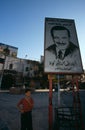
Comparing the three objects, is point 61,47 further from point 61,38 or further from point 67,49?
point 61,38

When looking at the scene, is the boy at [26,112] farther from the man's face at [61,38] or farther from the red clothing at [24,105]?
the man's face at [61,38]

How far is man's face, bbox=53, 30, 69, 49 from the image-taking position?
4098mm

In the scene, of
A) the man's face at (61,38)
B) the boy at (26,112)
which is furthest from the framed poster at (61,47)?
the boy at (26,112)

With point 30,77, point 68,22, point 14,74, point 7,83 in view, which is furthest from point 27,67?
point 68,22

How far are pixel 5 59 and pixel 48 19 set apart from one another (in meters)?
28.9

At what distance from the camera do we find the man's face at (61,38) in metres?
4.10

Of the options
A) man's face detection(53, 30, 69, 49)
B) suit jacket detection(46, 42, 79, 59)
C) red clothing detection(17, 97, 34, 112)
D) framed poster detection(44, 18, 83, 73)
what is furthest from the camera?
man's face detection(53, 30, 69, 49)

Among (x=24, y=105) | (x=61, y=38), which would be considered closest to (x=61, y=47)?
(x=61, y=38)

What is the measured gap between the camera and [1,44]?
110 ft

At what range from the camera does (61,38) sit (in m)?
4.22

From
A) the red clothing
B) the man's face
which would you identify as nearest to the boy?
the red clothing

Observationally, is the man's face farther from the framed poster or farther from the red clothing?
the red clothing

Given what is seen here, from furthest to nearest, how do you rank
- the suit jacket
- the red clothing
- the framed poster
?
the suit jacket
the framed poster
the red clothing

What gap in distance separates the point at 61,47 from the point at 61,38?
0.32 metres
